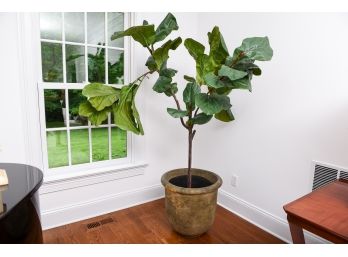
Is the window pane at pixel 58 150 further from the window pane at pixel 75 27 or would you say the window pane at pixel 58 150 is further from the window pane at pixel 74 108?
the window pane at pixel 75 27

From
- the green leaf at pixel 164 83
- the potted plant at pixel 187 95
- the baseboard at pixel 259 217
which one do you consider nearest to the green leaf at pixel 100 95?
the potted plant at pixel 187 95

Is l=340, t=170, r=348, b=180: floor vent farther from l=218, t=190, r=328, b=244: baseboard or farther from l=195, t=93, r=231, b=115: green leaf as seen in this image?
l=195, t=93, r=231, b=115: green leaf

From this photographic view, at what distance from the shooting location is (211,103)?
178 centimetres

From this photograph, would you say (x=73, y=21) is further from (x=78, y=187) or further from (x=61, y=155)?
(x=61, y=155)

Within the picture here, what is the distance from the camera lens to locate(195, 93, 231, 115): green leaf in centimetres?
173

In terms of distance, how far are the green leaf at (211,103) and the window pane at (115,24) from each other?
1134 millimetres

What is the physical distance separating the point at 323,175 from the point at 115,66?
2.09 meters

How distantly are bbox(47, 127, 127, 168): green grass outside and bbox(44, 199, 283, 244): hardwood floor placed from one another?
612 millimetres

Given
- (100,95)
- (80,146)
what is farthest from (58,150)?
(100,95)

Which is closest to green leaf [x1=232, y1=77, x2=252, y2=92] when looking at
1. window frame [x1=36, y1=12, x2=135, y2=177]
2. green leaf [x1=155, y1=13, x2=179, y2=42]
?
green leaf [x1=155, y1=13, x2=179, y2=42]

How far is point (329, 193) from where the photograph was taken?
137cm

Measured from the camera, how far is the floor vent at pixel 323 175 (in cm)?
175

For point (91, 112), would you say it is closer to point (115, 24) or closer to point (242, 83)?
point (115, 24)

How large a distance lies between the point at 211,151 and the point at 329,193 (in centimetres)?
150
